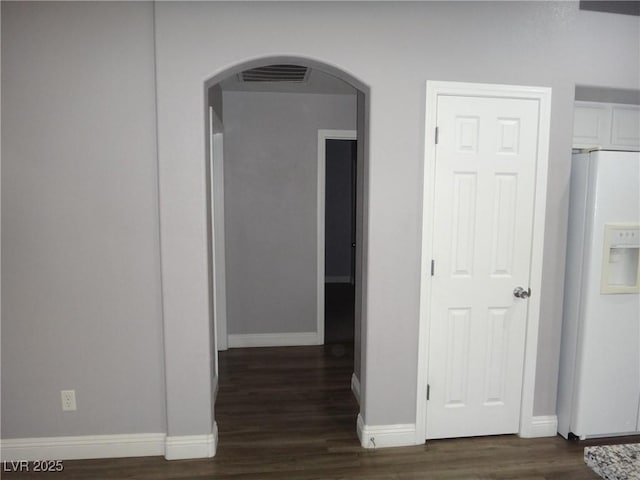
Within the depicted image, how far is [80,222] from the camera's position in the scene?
7.59 ft

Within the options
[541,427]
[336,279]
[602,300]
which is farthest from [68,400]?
[336,279]

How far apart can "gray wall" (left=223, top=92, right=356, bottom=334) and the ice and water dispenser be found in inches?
103

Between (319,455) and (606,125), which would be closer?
(319,455)

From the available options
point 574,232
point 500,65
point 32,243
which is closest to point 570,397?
point 574,232

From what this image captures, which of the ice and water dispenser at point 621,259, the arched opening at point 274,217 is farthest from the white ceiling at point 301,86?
the ice and water dispenser at point 621,259

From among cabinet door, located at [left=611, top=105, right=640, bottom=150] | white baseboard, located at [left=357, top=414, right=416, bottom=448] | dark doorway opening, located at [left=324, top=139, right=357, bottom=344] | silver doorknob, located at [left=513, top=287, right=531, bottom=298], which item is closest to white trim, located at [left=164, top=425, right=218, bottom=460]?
white baseboard, located at [left=357, top=414, right=416, bottom=448]

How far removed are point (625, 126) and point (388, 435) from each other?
2.72 metres

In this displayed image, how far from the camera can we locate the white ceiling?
A: 12.0 feet

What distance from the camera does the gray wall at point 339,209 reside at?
7.68m

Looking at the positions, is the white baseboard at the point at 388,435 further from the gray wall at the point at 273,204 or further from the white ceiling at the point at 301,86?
the white ceiling at the point at 301,86

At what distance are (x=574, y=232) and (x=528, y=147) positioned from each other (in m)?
0.63

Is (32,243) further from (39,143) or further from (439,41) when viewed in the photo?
(439,41)

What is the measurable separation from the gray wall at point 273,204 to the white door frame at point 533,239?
199 cm

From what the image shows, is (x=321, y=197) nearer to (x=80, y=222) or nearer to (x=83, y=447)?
(x=80, y=222)
